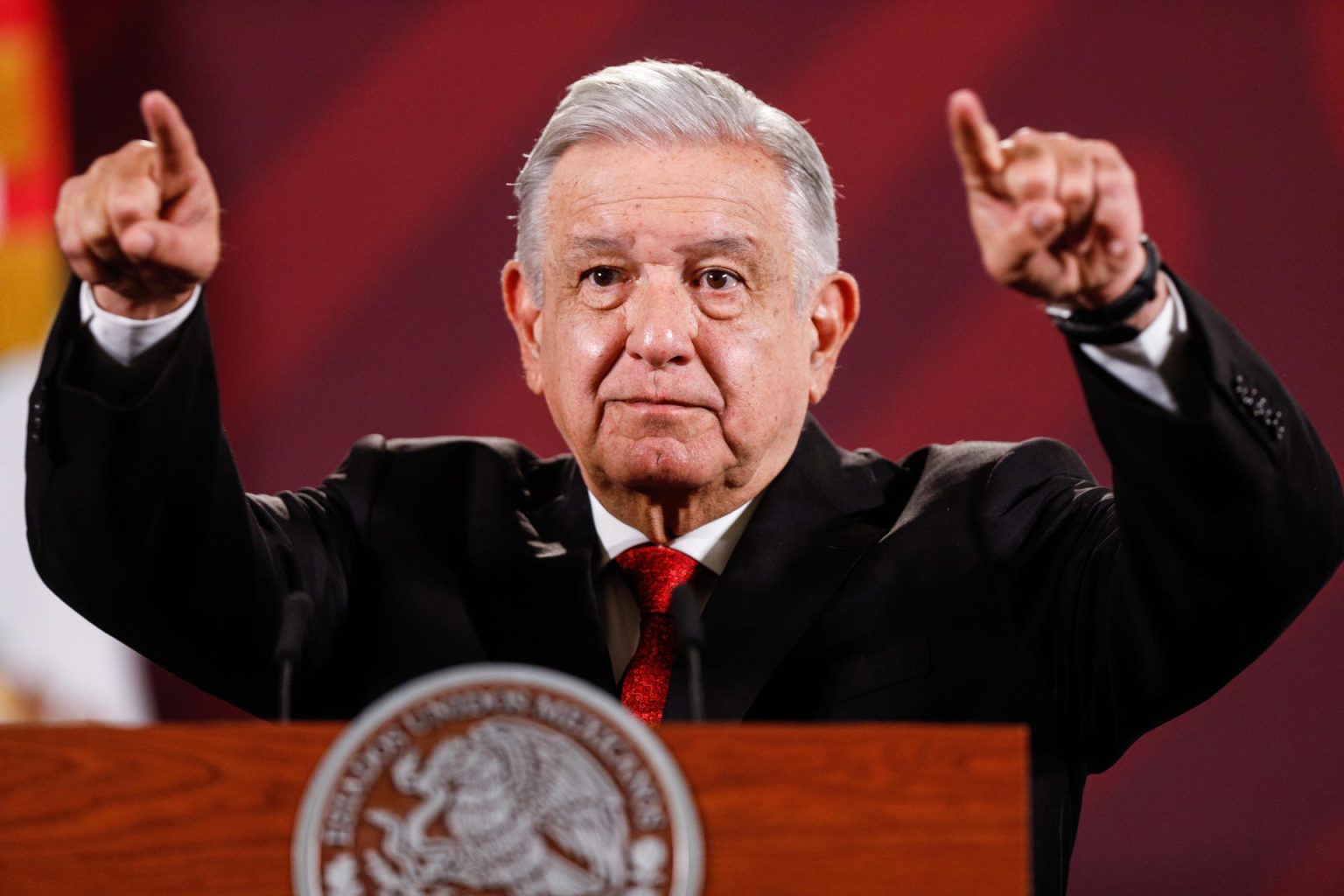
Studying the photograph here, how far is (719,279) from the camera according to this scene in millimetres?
1772

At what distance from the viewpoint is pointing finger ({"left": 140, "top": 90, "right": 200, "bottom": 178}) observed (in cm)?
123

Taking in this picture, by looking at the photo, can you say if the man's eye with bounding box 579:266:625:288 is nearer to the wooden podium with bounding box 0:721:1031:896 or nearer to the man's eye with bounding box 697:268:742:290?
the man's eye with bounding box 697:268:742:290

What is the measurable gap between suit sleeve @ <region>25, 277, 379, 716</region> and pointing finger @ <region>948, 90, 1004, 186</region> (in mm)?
710

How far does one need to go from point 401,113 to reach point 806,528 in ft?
5.34

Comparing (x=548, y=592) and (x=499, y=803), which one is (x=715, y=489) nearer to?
(x=548, y=592)

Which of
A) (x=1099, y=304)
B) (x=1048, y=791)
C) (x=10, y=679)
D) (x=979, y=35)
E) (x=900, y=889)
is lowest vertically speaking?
(x=10, y=679)

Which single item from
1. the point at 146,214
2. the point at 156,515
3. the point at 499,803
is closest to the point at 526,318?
the point at 156,515

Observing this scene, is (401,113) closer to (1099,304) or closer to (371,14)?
(371,14)

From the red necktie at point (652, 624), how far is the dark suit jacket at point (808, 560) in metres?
0.03

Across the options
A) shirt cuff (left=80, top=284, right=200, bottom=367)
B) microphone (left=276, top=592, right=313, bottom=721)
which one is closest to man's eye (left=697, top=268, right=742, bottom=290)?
shirt cuff (left=80, top=284, right=200, bottom=367)

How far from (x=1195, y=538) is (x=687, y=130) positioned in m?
0.78

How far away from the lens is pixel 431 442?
198cm

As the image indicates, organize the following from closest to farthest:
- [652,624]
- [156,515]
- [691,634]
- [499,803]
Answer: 1. [499,803]
2. [691,634]
3. [156,515]
4. [652,624]

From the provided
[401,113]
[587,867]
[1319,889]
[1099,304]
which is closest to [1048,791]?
[1099,304]
